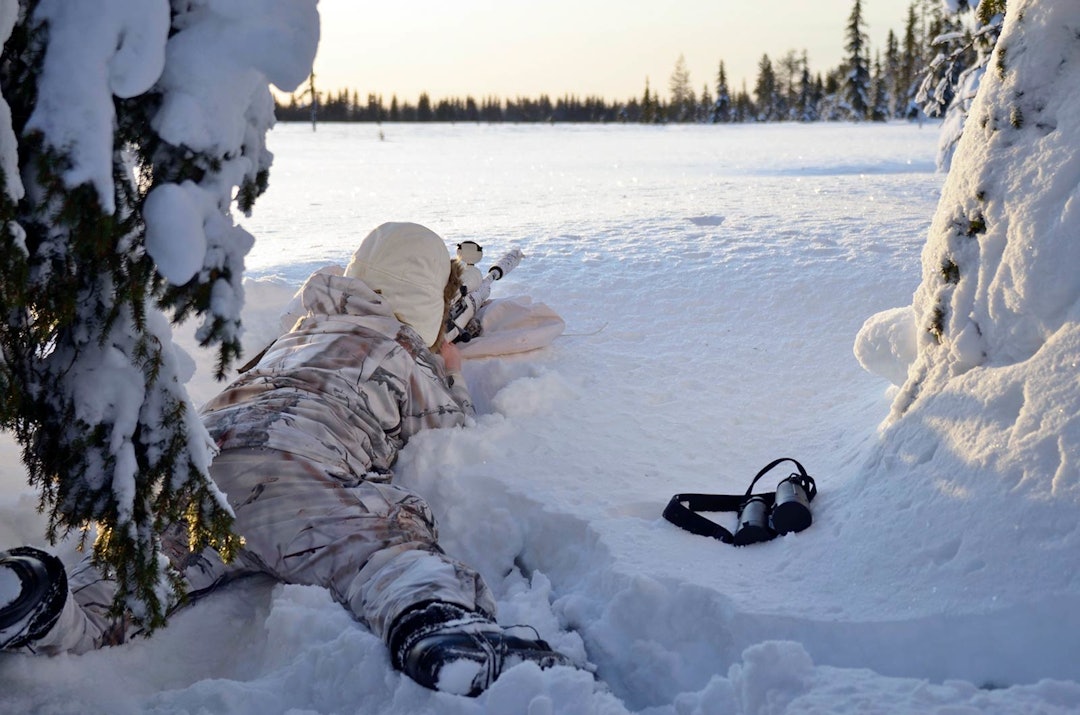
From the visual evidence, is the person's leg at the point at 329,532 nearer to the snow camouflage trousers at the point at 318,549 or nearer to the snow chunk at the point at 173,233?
the snow camouflage trousers at the point at 318,549

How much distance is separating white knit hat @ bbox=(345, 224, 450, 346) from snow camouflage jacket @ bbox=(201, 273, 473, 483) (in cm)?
11

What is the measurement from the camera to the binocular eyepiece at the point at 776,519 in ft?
9.67

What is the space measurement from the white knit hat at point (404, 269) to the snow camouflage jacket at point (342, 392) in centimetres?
11

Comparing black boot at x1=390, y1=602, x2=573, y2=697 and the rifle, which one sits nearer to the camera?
black boot at x1=390, y1=602, x2=573, y2=697

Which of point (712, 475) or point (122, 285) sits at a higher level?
point (122, 285)

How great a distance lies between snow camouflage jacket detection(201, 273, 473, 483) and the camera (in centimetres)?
291

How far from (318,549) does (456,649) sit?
0.69m

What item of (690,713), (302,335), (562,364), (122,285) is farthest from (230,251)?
(562,364)

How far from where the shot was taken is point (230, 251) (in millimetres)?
1722

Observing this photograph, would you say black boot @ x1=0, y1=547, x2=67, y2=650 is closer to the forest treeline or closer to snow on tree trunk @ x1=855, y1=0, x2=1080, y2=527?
snow on tree trunk @ x1=855, y1=0, x2=1080, y2=527

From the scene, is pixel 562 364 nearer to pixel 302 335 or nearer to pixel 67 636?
pixel 302 335

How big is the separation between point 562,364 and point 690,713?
2860 mm

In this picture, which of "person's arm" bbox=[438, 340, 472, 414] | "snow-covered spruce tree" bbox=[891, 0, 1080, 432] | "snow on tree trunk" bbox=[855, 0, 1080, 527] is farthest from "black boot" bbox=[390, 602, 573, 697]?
"person's arm" bbox=[438, 340, 472, 414]

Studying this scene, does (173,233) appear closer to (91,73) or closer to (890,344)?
(91,73)
